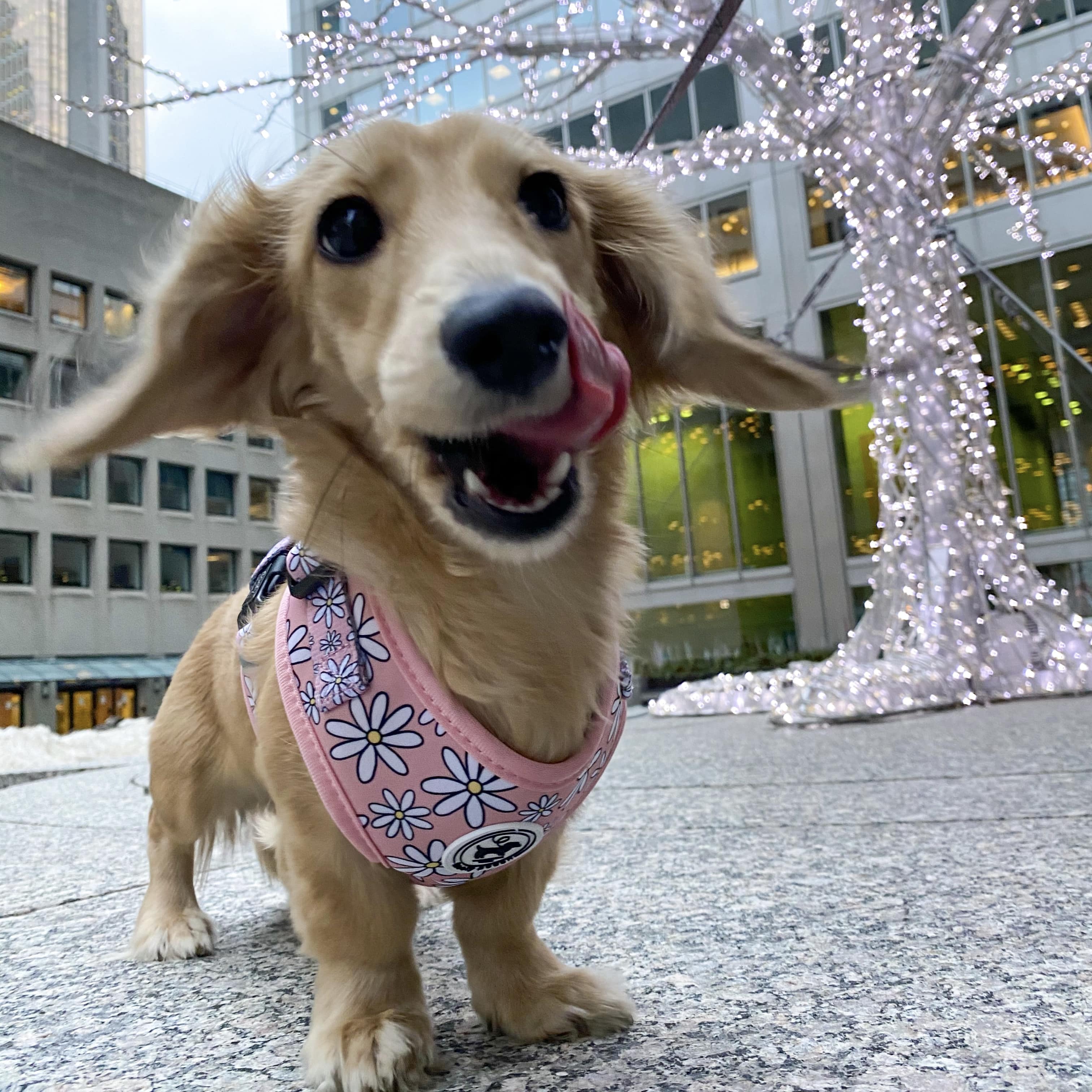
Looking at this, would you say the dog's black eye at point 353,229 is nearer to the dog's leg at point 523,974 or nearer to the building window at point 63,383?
the building window at point 63,383

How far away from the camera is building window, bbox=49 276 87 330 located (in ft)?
4.61

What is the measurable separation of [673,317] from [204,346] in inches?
27.7

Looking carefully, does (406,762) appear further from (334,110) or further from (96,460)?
(334,110)

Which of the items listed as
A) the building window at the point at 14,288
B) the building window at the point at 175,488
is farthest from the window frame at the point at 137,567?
the building window at the point at 14,288

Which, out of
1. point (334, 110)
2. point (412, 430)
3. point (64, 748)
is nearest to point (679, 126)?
point (334, 110)

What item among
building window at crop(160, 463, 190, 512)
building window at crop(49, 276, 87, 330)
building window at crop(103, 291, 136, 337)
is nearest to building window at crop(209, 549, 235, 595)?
building window at crop(160, 463, 190, 512)

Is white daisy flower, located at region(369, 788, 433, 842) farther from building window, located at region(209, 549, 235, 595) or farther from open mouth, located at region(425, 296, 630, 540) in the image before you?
building window, located at region(209, 549, 235, 595)

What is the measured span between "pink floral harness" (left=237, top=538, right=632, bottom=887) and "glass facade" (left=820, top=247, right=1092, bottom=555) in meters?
10.8

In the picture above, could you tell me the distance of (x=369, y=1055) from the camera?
1087mm

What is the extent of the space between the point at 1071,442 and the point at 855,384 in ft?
38.1

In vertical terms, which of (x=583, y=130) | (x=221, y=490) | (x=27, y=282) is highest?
(x=583, y=130)

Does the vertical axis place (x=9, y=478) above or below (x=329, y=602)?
above

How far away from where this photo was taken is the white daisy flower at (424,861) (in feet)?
3.79

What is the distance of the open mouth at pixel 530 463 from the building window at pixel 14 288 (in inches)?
123
